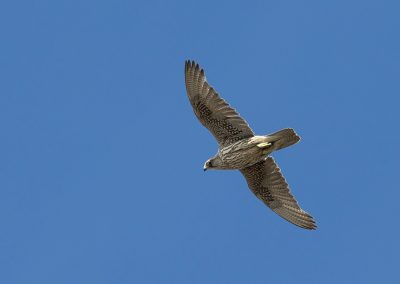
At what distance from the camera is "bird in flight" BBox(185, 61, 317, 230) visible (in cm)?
1731

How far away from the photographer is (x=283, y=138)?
1681cm

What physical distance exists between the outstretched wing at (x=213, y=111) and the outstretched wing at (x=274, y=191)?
1203 mm

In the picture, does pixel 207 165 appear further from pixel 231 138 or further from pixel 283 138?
pixel 283 138

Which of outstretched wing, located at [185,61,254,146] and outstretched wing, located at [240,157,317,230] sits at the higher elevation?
outstretched wing, located at [185,61,254,146]

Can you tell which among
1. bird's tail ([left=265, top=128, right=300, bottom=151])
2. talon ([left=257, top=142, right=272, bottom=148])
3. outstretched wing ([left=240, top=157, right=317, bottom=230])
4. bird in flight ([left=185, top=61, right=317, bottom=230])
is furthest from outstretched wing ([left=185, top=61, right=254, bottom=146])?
outstretched wing ([left=240, top=157, right=317, bottom=230])

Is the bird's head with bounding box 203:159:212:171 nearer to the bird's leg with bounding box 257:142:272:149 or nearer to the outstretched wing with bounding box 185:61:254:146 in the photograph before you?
the outstretched wing with bounding box 185:61:254:146

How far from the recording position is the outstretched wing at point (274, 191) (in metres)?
18.5

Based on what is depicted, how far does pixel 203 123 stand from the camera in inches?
706

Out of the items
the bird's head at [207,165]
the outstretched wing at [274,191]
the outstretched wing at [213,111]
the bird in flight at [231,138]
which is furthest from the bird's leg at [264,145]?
the bird's head at [207,165]

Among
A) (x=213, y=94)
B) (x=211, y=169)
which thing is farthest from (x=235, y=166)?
(x=213, y=94)

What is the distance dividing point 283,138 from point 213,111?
1815mm

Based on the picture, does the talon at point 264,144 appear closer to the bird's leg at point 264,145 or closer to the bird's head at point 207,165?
the bird's leg at point 264,145

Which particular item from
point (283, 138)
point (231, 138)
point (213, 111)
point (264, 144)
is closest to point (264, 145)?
point (264, 144)

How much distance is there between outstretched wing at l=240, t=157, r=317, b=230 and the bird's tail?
1.50 metres
